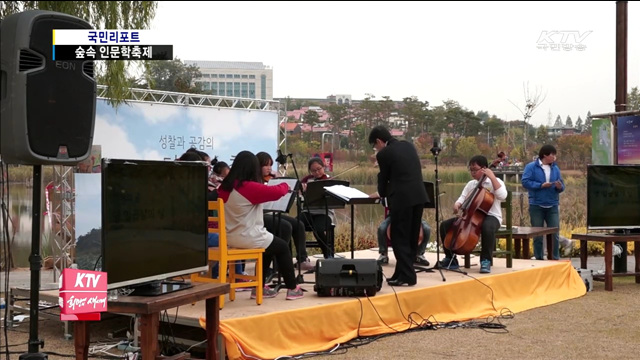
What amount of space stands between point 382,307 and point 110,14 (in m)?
4.38

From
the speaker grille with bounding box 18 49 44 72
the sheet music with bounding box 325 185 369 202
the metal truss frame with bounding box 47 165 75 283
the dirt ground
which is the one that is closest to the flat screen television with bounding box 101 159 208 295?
the speaker grille with bounding box 18 49 44 72

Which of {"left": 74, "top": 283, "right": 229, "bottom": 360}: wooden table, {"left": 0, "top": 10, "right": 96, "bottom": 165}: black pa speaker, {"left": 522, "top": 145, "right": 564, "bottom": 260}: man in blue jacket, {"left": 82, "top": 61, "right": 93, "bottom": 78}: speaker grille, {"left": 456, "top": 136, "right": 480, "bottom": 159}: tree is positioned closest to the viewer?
{"left": 0, "top": 10, "right": 96, "bottom": 165}: black pa speaker

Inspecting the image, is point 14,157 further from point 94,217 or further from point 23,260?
point 23,260

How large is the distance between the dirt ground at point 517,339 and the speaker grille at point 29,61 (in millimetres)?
2501

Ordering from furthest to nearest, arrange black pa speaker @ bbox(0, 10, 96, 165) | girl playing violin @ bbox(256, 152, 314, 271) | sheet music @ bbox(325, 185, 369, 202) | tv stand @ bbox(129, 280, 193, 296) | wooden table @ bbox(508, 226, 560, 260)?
wooden table @ bbox(508, 226, 560, 260)
sheet music @ bbox(325, 185, 369, 202)
girl playing violin @ bbox(256, 152, 314, 271)
tv stand @ bbox(129, 280, 193, 296)
black pa speaker @ bbox(0, 10, 96, 165)

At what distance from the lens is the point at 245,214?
6004 millimetres

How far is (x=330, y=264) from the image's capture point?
6457 mm

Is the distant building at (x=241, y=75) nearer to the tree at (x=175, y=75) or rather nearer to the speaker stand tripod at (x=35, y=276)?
the tree at (x=175, y=75)

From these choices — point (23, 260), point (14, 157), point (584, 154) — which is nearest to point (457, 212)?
point (14, 157)

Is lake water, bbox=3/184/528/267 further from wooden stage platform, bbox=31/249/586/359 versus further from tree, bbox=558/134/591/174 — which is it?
wooden stage platform, bbox=31/249/586/359

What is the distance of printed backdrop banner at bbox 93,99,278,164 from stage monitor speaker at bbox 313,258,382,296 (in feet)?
14.0

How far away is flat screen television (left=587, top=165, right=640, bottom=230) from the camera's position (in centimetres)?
882

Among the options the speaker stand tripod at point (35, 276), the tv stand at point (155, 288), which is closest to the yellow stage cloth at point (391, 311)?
→ the tv stand at point (155, 288)

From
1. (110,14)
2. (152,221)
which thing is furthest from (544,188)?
(152,221)
